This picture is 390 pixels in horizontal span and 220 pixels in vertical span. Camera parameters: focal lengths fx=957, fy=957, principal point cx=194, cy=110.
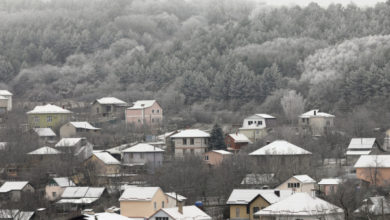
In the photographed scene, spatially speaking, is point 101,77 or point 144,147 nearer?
point 144,147

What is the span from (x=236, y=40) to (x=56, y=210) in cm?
5188

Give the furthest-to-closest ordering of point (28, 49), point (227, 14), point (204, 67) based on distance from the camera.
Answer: point (227, 14), point (28, 49), point (204, 67)

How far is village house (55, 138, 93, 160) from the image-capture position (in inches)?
2202

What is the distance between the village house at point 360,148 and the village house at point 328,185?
20.0 ft

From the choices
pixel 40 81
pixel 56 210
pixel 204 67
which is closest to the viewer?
pixel 56 210

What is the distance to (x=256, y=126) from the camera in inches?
2469

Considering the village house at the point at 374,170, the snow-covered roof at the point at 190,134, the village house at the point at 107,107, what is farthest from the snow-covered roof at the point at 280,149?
the village house at the point at 107,107

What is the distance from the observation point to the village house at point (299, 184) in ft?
149

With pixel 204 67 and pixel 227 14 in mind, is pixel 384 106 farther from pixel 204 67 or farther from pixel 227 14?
pixel 227 14

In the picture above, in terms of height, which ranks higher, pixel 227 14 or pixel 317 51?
pixel 227 14

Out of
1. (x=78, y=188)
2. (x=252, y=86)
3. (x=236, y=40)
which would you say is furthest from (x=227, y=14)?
(x=78, y=188)

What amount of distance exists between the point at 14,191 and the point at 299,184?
47.0ft

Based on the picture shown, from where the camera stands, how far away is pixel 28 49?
101 m

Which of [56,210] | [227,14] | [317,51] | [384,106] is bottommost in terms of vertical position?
[56,210]
